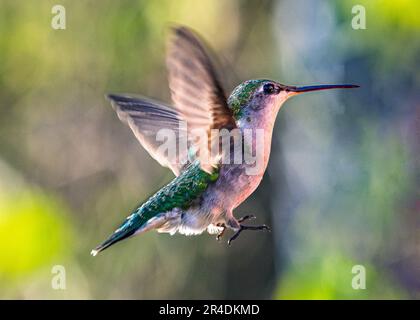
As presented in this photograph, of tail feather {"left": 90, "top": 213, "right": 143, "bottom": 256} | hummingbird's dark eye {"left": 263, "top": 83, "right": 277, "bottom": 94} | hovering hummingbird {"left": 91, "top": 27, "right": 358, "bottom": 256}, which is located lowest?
tail feather {"left": 90, "top": 213, "right": 143, "bottom": 256}

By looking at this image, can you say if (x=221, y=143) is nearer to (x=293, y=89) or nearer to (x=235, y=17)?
(x=293, y=89)

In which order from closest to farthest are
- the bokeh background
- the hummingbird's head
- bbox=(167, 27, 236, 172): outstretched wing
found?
bbox=(167, 27, 236, 172): outstretched wing → the hummingbird's head → the bokeh background

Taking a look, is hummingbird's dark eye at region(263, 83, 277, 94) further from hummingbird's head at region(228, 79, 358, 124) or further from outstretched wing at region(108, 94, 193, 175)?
outstretched wing at region(108, 94, 193, 175)

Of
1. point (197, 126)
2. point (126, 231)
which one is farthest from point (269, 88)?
point (126, 231)

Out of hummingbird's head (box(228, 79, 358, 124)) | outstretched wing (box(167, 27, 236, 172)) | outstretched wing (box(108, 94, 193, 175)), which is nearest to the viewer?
outstretched wing (box(167, 27, 236, 172))

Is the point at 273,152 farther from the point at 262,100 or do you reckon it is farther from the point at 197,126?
the point at 197,126

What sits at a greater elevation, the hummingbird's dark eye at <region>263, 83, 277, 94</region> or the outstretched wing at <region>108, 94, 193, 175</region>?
the hummingbird's dark eye at <region>263, 83, 277, 94</region>

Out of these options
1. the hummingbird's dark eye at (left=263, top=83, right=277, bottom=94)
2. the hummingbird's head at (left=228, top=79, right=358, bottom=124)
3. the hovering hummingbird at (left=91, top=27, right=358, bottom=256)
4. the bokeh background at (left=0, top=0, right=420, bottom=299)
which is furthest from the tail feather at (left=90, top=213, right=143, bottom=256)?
the bokeh background at (left=0, top=0, right=420, bottom=299)
